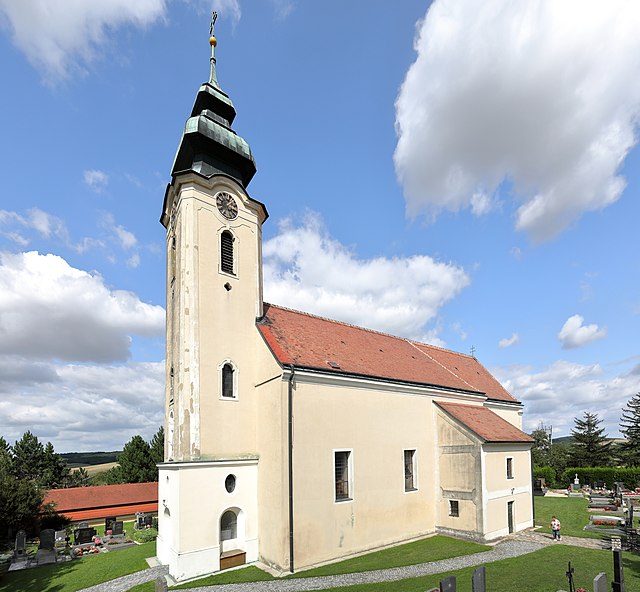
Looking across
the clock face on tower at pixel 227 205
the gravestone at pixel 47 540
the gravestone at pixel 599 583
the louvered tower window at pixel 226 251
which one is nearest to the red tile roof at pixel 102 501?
the gravestone at pixel 47 540

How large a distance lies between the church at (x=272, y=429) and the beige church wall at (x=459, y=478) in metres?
0.07

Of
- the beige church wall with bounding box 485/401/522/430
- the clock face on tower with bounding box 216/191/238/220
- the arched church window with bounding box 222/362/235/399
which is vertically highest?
the clock face on tower with bounding box 216/191/238/220

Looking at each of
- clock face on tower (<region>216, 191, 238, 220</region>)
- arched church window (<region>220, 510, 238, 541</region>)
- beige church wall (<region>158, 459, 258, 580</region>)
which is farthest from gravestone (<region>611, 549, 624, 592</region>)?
clock face on tower (<region>216, 191, 238, 220</region>)

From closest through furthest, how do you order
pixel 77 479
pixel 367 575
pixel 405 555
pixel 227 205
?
1. pixel 367 575
2. pixel 405 555
3. pixel 227 205
4. pixel 77 479

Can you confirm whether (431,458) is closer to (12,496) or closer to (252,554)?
(252,554)

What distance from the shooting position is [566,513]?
27.7 metres

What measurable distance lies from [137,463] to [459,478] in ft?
112

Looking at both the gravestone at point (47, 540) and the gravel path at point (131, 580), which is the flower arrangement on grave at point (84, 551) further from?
the gravel path at point (131, 580)

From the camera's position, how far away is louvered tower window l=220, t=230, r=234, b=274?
20.2m

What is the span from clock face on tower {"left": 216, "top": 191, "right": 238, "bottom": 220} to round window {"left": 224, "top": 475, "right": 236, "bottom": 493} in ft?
38.3

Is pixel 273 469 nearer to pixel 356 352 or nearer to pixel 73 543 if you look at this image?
pixel 356 352

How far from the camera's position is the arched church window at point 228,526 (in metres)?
17.6

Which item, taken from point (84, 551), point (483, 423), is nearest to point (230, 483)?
point (84, 551)

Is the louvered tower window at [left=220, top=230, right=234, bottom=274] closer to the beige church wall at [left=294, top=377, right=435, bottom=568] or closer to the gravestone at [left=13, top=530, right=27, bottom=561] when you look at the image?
the beige church wall at [left=294, top=377, right=435, bottom=568]
